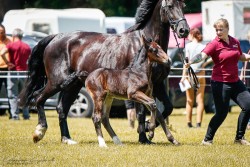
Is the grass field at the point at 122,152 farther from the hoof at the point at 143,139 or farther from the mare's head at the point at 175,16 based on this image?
the mare's head at the point at 175,16

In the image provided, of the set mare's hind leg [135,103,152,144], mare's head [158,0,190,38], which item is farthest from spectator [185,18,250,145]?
mare's hind leg [135,103,152,144]

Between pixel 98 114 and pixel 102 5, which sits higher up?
pixel 98 114

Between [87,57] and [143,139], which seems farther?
[87,57]

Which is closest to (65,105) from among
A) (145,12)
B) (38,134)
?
(38,134)

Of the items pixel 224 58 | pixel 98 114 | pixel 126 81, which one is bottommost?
pixel 98 114

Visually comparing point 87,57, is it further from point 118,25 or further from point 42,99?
point 118,25

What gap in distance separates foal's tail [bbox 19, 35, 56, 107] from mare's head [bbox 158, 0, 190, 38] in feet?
7.51

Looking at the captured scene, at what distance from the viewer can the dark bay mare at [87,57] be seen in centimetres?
1214

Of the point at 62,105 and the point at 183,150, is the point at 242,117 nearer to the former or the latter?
the point at 183,150

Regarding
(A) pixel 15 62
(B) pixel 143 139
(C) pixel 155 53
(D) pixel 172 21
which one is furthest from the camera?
(A) pixel 15 62

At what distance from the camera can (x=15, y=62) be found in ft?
62.5

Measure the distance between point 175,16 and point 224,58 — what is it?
0.94 metres

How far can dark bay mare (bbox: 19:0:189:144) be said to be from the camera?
12.1 m

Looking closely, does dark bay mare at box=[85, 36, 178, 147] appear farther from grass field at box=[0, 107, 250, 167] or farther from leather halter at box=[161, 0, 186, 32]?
grass field at box=[0, 107, 250, 167]
